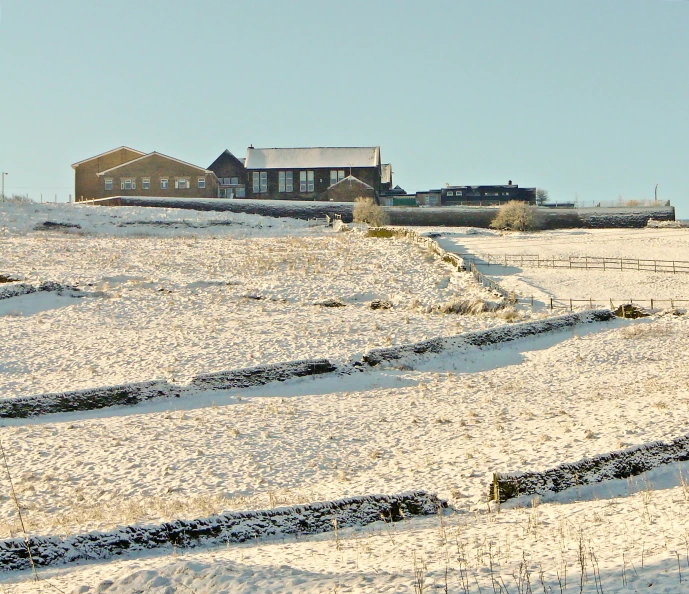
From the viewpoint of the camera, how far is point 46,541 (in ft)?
30.9

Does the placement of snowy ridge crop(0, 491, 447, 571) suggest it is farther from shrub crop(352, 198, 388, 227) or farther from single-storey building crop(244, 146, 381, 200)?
single-storey building crop(244, 146, 381, 200)

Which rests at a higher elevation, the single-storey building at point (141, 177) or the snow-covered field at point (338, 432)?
the single-storey building at point (141, 177)

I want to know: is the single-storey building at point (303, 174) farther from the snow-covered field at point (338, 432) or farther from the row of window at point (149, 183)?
the snow-covered field at point (338, 432)

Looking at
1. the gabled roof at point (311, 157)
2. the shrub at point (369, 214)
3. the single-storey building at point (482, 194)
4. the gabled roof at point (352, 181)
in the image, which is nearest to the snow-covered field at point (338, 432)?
the shrub at point (369, 214)

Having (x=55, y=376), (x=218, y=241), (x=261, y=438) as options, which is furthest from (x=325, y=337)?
(x=218, y=241)

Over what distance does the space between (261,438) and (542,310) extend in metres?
17.4

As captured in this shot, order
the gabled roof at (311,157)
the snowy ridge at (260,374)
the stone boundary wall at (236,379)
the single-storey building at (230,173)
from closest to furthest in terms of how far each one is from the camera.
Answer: the stone boundary wall at (236,379) < the snowy ridge at (260,374) < the single-storey building at (230,173) < the gabled roof at (311,157)

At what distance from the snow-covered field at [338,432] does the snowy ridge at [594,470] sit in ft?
0.68

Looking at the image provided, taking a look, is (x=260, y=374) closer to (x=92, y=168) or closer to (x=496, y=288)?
(x=496, y=288)

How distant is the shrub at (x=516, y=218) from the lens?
75688mm

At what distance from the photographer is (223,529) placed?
1004 centimetres

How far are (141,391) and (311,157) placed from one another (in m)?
74.4

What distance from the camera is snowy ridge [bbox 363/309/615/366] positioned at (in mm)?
23183

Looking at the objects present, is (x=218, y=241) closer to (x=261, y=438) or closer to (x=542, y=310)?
(x=542, y=310)
